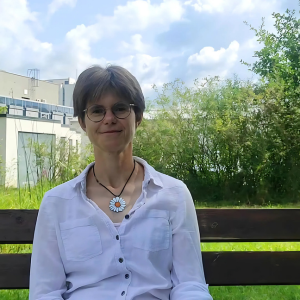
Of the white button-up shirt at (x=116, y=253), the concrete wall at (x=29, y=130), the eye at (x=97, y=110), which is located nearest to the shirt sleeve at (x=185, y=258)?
the white button-up shirt at (x=116, y=253)

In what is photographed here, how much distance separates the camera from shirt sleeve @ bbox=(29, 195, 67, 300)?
4.40 ft

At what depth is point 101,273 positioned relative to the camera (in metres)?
1.34

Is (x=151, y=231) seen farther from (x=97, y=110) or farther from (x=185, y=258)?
(x=97, y=110)

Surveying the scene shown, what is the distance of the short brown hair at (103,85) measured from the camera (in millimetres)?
1393

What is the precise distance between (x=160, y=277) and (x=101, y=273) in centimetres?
20

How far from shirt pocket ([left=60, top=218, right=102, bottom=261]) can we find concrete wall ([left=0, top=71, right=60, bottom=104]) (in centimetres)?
1006

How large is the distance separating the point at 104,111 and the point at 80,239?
447mm

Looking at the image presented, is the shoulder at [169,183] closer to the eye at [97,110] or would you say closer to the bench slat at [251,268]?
the eye at [97,110]

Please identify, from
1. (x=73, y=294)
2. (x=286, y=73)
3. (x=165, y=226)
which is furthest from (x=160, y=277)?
(x=286, y=73)


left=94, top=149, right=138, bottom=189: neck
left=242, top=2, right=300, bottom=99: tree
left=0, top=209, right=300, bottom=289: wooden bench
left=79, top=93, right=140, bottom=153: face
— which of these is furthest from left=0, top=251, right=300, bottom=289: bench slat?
left=242, top=2, right=300, bottom=99: tree

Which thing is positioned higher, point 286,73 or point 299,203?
point 286,73

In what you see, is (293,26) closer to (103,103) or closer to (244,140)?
(244,140)

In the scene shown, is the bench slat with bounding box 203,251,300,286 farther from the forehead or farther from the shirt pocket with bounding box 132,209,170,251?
the forehead

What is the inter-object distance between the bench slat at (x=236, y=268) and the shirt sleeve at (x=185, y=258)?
498mm
